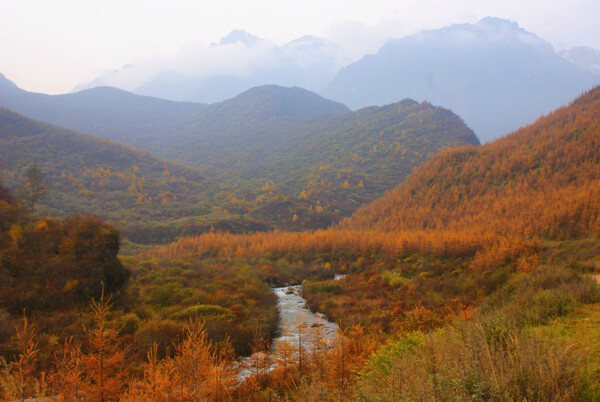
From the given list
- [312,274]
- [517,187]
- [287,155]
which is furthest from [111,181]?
[517,187]

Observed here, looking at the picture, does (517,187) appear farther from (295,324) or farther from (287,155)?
(287,155)

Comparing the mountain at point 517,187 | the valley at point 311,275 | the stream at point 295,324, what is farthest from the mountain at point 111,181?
the stream at point 295,324

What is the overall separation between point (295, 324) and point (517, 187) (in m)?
38.5

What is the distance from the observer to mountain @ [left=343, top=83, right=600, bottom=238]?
28828 millimetres

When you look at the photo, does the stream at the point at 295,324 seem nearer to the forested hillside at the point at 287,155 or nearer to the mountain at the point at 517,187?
the mountain at the point at 517,187

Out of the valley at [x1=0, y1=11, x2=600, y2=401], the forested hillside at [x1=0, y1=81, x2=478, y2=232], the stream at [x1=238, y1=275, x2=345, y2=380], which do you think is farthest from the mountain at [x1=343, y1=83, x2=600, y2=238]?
the forested hillside at [x1=0, y1=81, x2=478, y2=232]

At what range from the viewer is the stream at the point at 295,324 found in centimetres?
1352

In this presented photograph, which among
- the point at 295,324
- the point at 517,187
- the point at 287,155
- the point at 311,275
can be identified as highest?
the point at 287,155

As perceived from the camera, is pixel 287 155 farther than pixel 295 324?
Yes

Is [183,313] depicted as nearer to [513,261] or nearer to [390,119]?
[513,261]

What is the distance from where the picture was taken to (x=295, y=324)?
61.0ft

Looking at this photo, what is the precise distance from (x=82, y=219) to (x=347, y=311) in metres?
17.1

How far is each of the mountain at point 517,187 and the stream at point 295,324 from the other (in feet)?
64.6

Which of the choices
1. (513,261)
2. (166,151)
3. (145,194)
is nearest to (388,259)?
(513,261)
